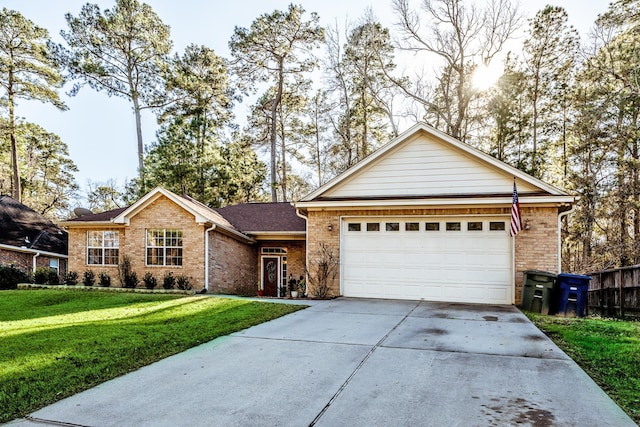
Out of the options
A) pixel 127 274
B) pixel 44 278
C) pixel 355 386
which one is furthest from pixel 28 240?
pixel 355 386

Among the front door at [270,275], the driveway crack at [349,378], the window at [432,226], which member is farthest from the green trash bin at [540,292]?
the front door at [270,275]

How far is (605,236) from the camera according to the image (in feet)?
70.3

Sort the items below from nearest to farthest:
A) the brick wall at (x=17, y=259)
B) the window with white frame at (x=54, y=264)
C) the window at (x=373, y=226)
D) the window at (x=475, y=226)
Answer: the window at (x=475, y=226) < the window at (x=373, y=226) < the brick wall at (x=17, y=259) < the window with white frame at (x=54, y=264)

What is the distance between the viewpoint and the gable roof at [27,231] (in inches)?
789

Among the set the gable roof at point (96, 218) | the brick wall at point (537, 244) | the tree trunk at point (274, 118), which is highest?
the tree trunk at point (274, 118)

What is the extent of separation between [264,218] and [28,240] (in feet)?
39.8

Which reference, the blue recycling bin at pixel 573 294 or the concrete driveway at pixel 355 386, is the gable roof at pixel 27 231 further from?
the blue recycling bin at pixel 573 294

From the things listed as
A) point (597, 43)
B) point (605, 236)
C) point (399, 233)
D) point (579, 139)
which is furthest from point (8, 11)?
point (605, 236)

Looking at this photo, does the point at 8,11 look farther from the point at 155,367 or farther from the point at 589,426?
the point at 589,426

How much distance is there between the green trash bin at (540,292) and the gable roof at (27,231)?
21.0 metres

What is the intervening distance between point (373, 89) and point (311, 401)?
25.7m

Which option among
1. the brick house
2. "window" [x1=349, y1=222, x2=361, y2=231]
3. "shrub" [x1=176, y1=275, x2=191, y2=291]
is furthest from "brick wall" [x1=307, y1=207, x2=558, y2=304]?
"shrub" [x1=176, y1=275, x2=191, y2=291]

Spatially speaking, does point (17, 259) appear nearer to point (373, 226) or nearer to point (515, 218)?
point (373, 226)

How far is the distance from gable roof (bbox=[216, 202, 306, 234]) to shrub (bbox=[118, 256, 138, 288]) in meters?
4.26
